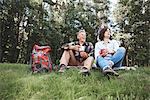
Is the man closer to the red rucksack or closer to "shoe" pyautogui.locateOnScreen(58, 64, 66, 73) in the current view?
"shoe" pyautogui.locateOnScreen(58, 64, 66, 73)

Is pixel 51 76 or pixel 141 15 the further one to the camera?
pixel 141 15

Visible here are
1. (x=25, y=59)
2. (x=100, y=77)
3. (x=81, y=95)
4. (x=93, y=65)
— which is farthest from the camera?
(x=25, y=59)

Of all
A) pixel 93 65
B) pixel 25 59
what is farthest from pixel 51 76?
pixel 25 59

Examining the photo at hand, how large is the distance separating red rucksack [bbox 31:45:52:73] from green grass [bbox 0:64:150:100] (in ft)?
2.88

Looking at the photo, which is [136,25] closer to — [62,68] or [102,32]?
[102,32]

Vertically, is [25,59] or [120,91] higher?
[120,91]

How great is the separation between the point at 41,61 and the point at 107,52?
5.40ft

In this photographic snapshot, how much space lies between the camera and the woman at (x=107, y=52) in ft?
22.7

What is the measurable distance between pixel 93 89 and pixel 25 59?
2399 cm

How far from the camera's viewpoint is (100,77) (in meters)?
6.29

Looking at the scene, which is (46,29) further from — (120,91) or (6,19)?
(120,91)

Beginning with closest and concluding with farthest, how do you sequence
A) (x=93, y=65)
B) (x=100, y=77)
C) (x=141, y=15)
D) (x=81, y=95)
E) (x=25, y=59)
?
1. (x=81, y=95)
2. (x=100, y=77)
3. (x=93, y=65)
4. (x=25, y=59)
5. (x=141, y=15)

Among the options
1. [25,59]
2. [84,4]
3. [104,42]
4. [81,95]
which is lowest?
[25,59]

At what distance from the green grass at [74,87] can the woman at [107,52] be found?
38 centimetres
